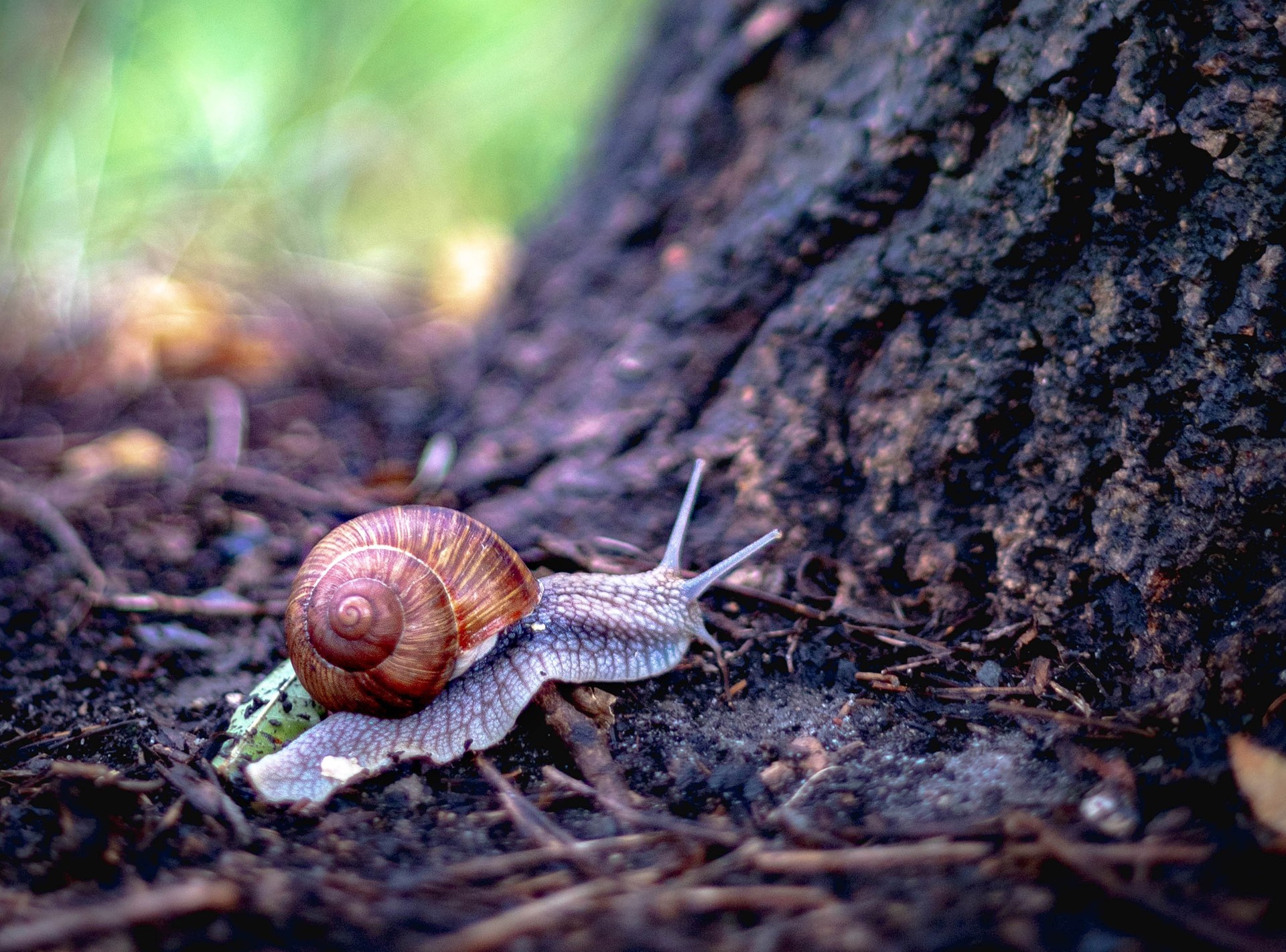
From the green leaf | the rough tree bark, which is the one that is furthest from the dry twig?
the rough tree bark

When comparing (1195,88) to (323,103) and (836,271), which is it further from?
(323,103)

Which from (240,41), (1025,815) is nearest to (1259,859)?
(1025,815)

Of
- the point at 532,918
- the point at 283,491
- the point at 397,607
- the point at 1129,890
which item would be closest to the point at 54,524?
the point at 283,491

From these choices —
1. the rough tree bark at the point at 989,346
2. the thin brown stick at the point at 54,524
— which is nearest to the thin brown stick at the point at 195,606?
the thin brown stick at the point at 54,524

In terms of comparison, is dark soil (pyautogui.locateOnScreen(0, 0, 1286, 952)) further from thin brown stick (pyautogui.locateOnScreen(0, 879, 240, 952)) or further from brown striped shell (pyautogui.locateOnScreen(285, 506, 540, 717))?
brown striped shell (pyautogui.locateOnScreen(285, 506, 540, 717))

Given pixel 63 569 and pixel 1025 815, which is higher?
pixel 63 569

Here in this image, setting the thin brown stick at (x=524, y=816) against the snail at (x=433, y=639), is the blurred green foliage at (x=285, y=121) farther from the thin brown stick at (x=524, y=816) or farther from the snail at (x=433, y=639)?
the thin brown stick at (x=524, y=816)

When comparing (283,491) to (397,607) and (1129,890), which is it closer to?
(397,607)
